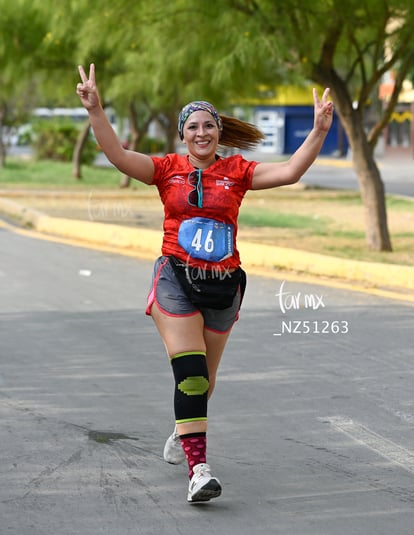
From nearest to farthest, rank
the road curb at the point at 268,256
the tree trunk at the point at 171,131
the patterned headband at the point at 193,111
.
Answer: the patterned headband at the point at 193,111
the road curb at the point at 268,256
the tree trunk at the point at 171,131

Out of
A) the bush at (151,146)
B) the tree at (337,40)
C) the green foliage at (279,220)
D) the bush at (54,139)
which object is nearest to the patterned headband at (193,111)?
the tree at (337,40)

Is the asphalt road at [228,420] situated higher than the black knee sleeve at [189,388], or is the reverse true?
the black knee sleeve at [189,388]

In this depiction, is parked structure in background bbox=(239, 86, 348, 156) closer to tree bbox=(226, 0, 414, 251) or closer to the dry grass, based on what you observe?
the dry grass

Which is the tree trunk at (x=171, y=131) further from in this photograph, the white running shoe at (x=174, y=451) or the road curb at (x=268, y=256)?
the white running shoe at (x=174, y=451)

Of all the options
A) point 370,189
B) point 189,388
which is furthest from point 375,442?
point 370,189

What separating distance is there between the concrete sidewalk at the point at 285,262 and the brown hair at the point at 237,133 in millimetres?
5740

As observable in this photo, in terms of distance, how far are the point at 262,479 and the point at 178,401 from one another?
0.57 metres

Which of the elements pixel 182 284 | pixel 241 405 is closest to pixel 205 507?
pixel 182 284

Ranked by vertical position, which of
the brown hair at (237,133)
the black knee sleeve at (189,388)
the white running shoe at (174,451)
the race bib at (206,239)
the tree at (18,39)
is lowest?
the white running shoe at (174,451)

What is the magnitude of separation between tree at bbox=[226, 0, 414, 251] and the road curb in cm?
184

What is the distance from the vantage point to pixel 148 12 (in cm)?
1628

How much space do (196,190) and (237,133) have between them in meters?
0.53

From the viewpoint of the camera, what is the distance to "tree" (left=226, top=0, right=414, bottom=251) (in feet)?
49.6

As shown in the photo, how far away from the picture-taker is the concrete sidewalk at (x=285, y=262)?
12.4 m
